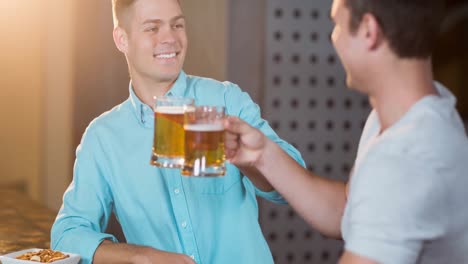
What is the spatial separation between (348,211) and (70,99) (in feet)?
14.2

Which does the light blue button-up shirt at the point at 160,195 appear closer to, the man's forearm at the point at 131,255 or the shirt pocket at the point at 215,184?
the shirt pocket at the point at 215,184

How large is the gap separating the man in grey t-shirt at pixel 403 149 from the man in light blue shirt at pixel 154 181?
0.71m

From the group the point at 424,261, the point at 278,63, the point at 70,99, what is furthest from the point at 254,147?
the point at 70,99

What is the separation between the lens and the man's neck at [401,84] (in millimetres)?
1483

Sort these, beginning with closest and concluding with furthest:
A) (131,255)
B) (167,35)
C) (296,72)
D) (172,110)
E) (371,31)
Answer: (371,31) < (172,110) < (131,255) < (167,35) < (296,72)

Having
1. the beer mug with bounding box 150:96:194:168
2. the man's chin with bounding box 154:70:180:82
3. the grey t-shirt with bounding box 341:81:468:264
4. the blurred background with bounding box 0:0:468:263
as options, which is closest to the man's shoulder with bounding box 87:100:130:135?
the man's chin with bounding box 154:70:180:82

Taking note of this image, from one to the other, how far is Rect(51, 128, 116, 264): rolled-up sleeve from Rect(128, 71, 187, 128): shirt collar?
0.14 metres

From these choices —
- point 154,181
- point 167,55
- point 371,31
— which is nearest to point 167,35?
point 167,55

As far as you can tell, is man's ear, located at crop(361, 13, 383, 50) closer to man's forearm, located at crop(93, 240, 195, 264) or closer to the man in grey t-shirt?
the man in grey t-shirt

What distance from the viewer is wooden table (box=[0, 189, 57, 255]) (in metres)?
2.68

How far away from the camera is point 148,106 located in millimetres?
2258

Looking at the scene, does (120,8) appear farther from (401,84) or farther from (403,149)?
(403,149)

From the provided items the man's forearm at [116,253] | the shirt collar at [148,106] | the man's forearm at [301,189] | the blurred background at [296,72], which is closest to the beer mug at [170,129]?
the man's forearm at [301,189]

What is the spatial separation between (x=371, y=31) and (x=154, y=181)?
961mm
